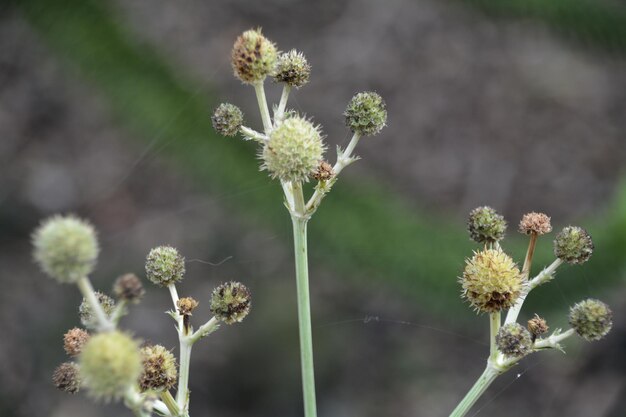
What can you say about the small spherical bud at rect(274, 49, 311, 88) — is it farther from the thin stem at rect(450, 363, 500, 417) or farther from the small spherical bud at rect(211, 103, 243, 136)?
the thin stem at rect(450, 363, 500, 417)

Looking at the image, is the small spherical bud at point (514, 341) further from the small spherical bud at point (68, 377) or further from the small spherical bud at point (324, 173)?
the small spherical bud at point (68, 377)

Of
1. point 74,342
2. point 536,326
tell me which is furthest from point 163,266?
point 536,326

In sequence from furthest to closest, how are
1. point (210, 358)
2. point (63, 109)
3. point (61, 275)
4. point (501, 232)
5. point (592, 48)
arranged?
point (63, 109)
point (210, 358)
point (592, 48)
point (501, 232)
point (61, 275)

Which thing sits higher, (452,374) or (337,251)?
(452,374)

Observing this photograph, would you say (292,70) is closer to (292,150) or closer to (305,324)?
(292,150)

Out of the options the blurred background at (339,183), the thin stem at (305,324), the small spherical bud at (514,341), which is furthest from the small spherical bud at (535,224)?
the blurred background at (339,183)

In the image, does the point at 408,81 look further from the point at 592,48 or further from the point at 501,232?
the point at 501,232

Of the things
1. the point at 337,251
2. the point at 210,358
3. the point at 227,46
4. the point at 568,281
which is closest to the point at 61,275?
the point at 337,251
